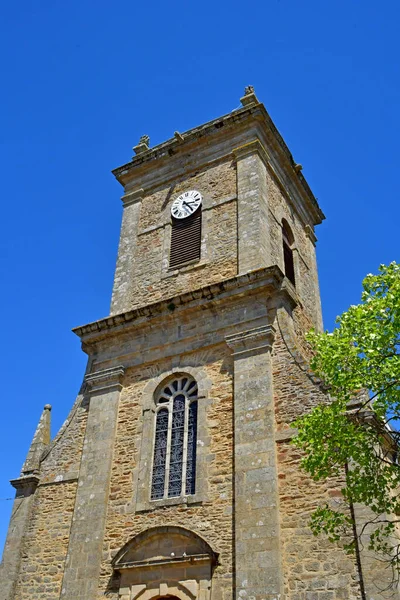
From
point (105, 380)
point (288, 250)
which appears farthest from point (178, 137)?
point (105, 380)

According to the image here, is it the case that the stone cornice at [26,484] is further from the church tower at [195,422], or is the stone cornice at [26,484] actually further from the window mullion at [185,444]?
the window mullion at [185,444]

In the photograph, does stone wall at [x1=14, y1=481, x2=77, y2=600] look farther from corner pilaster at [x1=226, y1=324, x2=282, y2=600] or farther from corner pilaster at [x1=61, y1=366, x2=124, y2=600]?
corner pilaster at [x1=226, y1=324, x2=282, y2=600]

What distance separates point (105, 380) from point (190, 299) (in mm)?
2725

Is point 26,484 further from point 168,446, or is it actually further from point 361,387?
point 361,387

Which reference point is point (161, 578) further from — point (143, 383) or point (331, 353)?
point (331, 353)

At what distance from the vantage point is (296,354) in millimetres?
12078

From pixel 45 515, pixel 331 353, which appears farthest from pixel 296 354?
pixel 45 515

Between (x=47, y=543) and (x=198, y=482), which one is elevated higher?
(x=198, y=482)

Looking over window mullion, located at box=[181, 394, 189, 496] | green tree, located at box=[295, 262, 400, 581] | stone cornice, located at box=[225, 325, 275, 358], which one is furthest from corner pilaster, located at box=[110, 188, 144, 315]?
green tree, located at box=[295, 262, 400, 581]

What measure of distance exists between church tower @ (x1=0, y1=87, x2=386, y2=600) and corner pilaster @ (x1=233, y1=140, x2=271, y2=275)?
38 mm

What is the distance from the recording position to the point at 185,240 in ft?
52.8

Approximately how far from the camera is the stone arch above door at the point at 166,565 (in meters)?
10.5

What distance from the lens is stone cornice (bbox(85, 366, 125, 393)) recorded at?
14000 mm

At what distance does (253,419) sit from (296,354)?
1.56 metres
